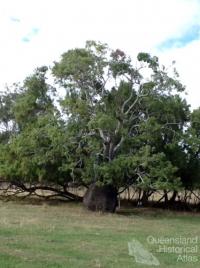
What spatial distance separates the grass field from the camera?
9609 millimetres

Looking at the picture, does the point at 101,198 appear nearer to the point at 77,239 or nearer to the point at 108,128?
the point at 108,128

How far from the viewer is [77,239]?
12648 mm

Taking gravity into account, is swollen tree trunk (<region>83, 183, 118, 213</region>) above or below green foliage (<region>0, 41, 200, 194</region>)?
below

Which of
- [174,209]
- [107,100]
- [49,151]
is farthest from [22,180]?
[174,209]

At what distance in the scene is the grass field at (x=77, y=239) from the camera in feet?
31.5

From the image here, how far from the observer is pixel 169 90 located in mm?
22750

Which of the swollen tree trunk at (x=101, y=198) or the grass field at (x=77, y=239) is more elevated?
the swollen tree trunk at (x=101, y=198)

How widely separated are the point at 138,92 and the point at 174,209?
27.4 ft

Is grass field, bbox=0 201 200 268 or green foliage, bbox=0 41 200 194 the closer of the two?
grass field, bbox=0 201 200 268

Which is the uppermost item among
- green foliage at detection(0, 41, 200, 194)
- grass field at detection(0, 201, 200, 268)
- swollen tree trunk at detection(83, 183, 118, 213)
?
green foliage at detection(0, 41, 200, 194)

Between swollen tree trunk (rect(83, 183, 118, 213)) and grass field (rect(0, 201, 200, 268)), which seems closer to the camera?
grass field (rect(0, 201, 200, 268))

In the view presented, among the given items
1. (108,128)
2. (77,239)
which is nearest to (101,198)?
(108,128)

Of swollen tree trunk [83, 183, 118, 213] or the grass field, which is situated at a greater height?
swollen tree trunk [83, 183, 118, 213]

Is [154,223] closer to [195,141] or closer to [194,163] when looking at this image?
[195,141]
